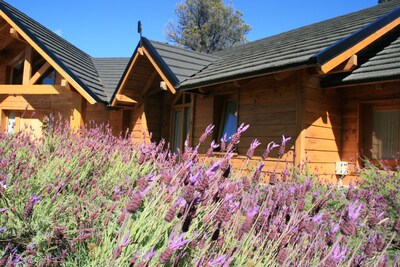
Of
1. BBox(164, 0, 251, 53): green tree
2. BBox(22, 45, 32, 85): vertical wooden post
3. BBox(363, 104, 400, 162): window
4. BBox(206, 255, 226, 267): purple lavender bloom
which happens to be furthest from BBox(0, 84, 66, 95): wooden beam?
BBox(164, 0, 251, 53): green tree

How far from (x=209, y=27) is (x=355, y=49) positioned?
32.5 m

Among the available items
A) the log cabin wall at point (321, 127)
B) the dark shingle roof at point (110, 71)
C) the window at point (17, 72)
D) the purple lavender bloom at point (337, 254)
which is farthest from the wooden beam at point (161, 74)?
the purple lavender bloom at point (337, 254)

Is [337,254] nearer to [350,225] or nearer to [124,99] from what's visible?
[350,225]

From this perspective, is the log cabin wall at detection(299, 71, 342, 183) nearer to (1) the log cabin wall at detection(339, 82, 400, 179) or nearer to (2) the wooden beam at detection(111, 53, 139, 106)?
(1) the log cabin wall at detection(339, 82, 400, 179)

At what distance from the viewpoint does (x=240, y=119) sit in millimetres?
9484

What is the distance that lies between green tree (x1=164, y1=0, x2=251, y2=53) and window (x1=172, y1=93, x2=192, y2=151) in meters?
26.3

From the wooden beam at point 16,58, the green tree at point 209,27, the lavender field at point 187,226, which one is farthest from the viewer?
the green tree at point 209,27

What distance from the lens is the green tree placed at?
38.6 metres

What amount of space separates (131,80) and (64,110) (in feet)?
10.4

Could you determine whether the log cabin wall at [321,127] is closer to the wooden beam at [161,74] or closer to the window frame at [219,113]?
the window frame at [219,113]

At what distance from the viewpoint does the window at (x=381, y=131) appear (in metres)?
7.87

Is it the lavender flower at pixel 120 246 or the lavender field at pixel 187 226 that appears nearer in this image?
the lavender flower at pixel 120 246

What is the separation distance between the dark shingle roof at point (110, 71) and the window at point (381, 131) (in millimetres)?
8501

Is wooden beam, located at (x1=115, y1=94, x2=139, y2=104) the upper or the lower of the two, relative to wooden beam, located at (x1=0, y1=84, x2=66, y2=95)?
lower
